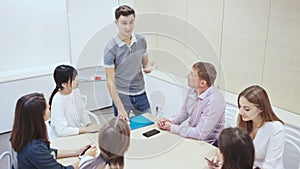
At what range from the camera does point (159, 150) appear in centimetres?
197

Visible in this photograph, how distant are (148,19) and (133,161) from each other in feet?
7.97

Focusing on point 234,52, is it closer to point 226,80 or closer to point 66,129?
point 226,80

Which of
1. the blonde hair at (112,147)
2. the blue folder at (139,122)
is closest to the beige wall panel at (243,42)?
the blue folder at (139,122)

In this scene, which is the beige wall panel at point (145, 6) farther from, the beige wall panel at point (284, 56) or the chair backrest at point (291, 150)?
the chair backrest at point (291, 150)

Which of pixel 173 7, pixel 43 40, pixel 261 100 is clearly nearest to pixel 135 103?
Result: pixel 261 100

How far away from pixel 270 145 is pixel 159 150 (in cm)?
64

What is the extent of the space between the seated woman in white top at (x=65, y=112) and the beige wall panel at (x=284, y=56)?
61.9 inches

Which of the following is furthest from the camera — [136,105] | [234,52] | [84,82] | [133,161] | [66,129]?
[84,82]

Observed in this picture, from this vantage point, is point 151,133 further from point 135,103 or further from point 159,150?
point 135,103

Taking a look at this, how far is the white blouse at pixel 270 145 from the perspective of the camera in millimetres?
1845

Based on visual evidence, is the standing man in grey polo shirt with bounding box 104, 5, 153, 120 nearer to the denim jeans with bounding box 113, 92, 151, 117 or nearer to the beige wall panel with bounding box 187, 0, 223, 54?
the denim jeans with bounding box 113, 92, 151, 117

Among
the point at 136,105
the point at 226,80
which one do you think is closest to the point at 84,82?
the point at 136,105

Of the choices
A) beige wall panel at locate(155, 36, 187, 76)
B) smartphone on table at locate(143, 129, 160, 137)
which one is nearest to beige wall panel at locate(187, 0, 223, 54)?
beige wall panel at locate(155, 36, 187, 76)

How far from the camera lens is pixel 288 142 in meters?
2.50
